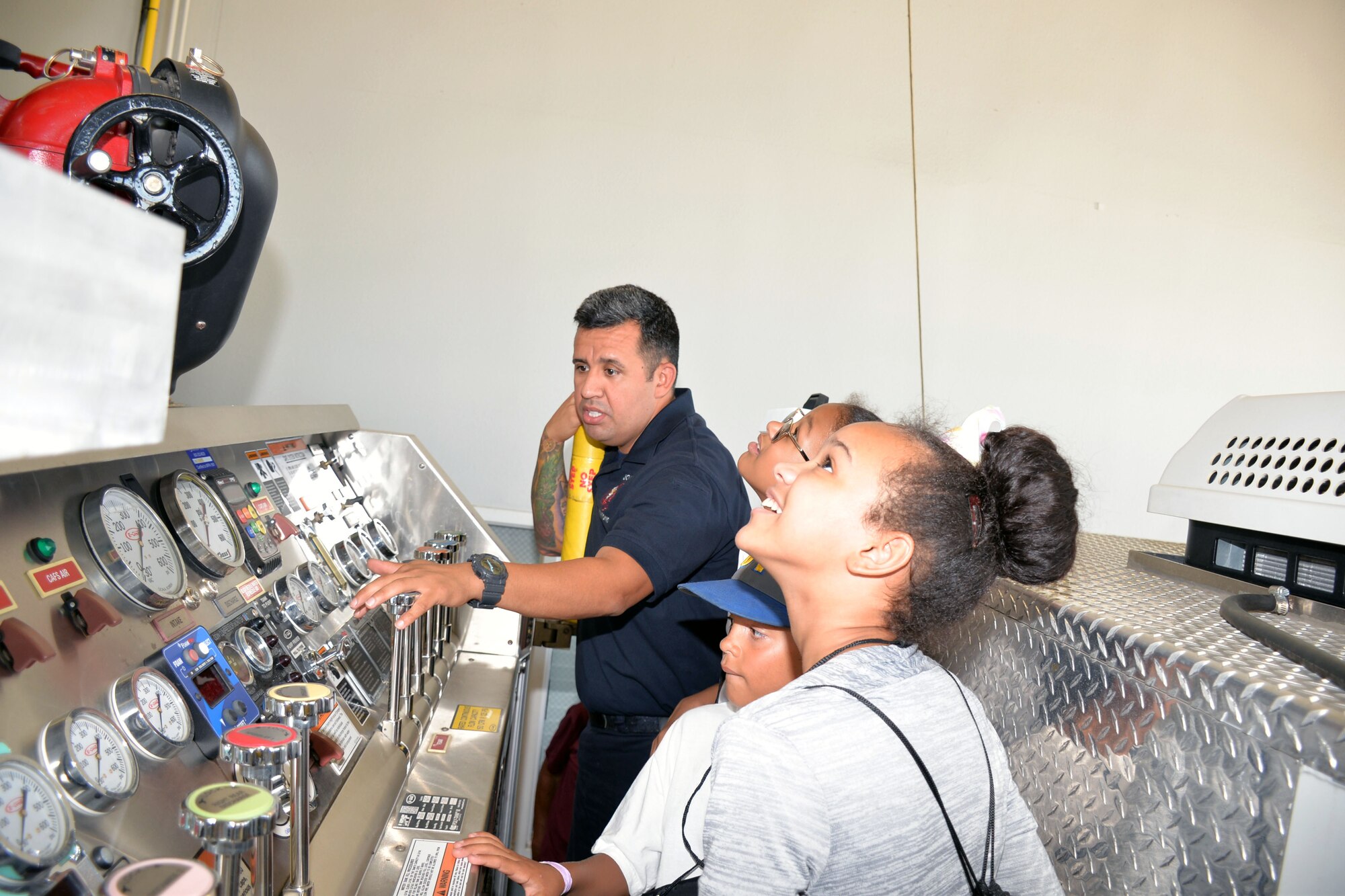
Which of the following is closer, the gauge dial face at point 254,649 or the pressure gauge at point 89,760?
the pressure gauge at point 89,760

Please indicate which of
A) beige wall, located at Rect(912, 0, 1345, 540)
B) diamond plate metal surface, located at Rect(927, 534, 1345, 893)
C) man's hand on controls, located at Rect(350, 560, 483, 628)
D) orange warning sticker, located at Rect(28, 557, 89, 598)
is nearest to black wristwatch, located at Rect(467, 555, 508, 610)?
man's hand on controls, located at Rect(350, 560, 483, 628)

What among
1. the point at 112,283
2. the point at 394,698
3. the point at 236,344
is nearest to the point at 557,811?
the point at 394,698

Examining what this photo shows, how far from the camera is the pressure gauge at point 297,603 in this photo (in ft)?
4.40

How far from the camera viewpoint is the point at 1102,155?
123 inches

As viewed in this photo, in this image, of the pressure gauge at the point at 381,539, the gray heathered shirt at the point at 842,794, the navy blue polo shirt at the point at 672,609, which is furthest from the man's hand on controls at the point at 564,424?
the gray heathered shirt at the point at 842,794

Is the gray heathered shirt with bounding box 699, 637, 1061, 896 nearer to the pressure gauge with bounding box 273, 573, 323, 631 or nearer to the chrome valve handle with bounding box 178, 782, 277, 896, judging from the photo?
the chrome valve handle with bounding box 178, 782, 277, 896

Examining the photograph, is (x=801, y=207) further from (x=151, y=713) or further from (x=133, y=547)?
(x=151, y=713)

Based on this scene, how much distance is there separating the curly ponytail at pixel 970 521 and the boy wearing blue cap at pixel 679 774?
302mm

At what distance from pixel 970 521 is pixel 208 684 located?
38.9 inches

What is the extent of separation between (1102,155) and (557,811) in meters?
3.05

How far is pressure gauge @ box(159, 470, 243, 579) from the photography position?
1.15 m

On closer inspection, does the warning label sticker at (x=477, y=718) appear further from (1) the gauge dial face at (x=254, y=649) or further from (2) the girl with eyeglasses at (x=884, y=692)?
(2) the girl with eyeglasses at (x=884, y=692)

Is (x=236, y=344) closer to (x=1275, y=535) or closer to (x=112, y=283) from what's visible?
(x=112, y=283)

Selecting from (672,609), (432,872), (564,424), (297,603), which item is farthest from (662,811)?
(564,424)
